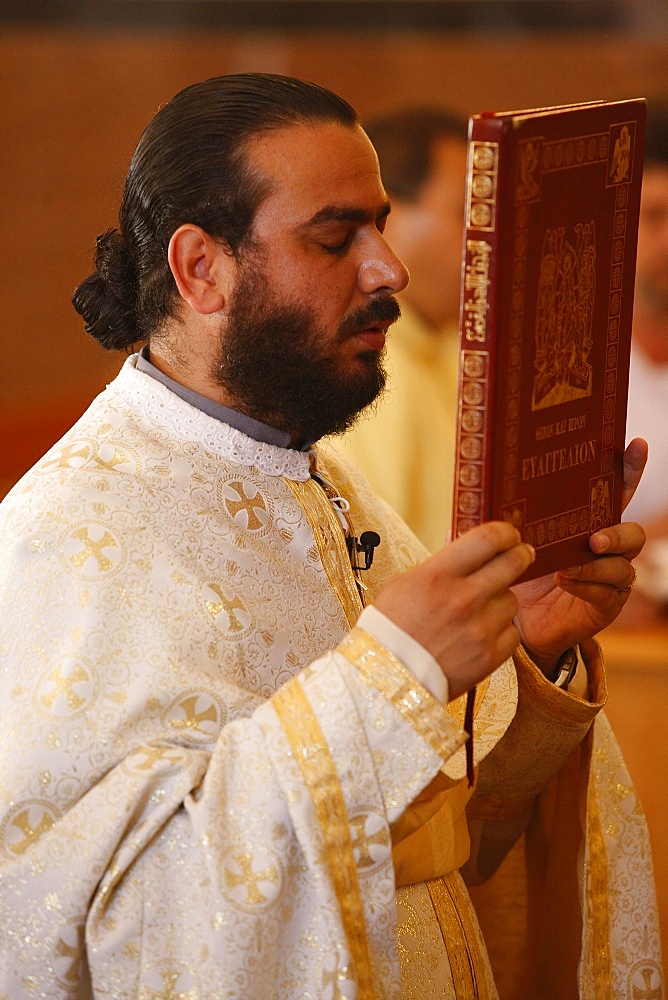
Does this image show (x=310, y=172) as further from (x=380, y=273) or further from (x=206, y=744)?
(x=206, y=744)

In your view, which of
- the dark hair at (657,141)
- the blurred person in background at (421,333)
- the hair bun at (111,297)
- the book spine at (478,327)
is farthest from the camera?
the dark hair at (657,141)

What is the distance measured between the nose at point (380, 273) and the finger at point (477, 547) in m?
0.49

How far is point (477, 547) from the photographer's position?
1591mm

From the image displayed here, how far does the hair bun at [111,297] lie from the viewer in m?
2.22

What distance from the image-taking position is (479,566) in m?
1.62

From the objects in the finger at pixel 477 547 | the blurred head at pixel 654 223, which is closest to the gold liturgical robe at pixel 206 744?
the finger at pixel 477 547

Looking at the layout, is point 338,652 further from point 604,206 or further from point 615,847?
point 615,847

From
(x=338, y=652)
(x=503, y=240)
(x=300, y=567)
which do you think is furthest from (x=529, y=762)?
(x=503, y=240)

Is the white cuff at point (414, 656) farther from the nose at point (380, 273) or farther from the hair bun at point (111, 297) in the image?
the hair bun at point (111, 297)

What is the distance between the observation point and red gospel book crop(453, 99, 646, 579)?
154 centimetres

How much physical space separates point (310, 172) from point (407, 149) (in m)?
3.01

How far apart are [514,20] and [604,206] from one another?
187 inches

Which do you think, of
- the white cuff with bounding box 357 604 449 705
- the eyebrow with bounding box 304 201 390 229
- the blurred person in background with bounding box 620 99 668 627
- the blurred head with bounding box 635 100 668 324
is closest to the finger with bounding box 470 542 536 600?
the white cuff with bounding box 357 604 449 705

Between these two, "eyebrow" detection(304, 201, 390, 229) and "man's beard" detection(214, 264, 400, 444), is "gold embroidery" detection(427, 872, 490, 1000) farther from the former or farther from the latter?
"eyebrow" detection(304, 201, 390, 229)
